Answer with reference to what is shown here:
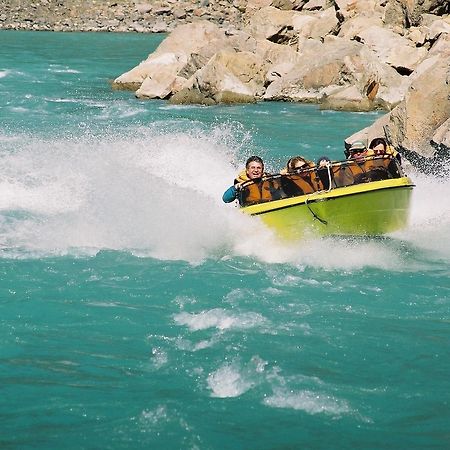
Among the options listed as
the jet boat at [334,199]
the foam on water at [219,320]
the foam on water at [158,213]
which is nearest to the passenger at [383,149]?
the jet boat at [334,199]

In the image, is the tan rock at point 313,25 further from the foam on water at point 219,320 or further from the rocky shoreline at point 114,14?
the rocky shoreline at point 114,14

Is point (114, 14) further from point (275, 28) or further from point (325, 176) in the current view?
point (325, 176)

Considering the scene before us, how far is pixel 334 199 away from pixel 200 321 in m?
3.23

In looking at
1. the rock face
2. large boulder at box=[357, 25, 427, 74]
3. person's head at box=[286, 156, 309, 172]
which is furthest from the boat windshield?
large boulder at box=[357, 25, 427, 74]

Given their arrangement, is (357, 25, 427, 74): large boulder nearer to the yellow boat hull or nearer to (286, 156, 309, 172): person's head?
(286, 156, 309, 172): person's head

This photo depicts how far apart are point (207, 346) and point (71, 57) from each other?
158 feet

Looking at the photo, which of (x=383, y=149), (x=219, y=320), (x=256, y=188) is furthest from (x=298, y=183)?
(x=219, y=320)

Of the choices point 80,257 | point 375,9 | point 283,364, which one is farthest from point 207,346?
point 375,9

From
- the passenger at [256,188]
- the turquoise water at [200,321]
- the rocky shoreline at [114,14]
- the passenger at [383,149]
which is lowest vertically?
the turquoise water at [200,321]

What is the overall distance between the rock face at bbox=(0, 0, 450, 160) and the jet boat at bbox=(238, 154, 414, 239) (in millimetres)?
3746

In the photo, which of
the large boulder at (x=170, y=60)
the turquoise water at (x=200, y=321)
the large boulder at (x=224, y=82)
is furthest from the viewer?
the large boulder at (x=170, y=60)

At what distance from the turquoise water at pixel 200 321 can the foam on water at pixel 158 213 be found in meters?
0.04

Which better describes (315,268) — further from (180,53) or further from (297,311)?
(180,53)

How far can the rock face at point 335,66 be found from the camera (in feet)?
56.2
